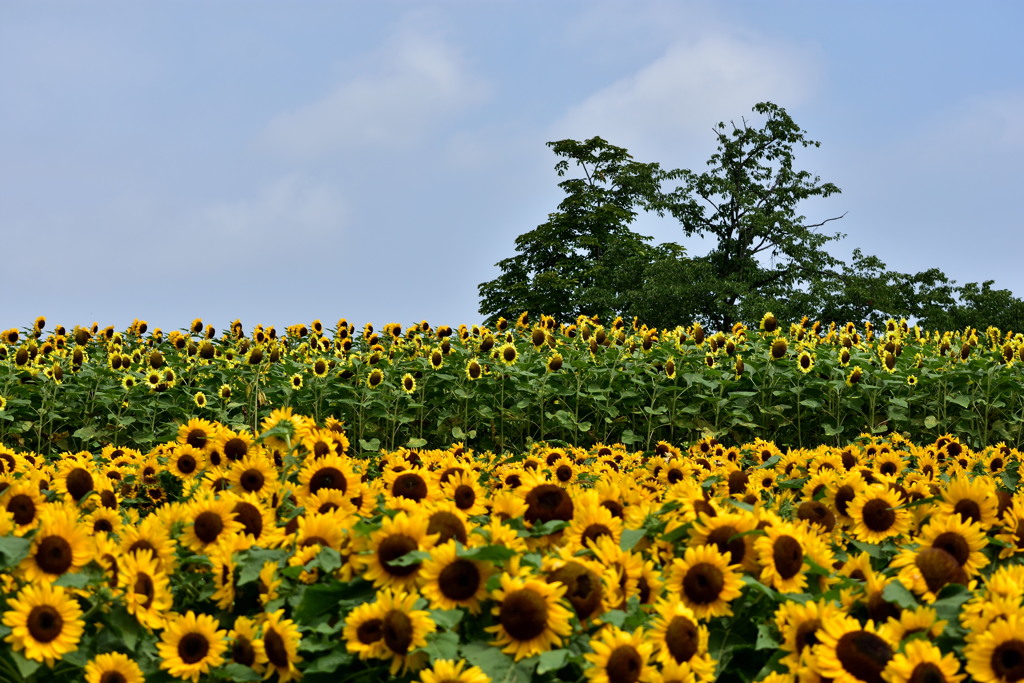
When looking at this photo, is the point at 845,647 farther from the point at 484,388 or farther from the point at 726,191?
the point at 726,191

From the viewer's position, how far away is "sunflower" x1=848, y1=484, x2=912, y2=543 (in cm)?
311

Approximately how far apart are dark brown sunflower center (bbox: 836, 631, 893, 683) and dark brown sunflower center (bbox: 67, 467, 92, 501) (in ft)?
9.29

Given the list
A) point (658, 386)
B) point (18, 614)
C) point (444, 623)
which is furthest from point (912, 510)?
point (658, 386)

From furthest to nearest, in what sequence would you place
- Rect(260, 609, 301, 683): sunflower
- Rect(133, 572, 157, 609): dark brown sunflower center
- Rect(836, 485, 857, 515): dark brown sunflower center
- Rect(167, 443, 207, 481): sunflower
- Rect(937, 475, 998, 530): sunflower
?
Rect(167, 443, 207, 481): sunflower
Rect(836, 485, 857, 515): dark brown sunflower center
Rect(937, 475, 998, 530): sunflower
Rect(133, 572, 157, 609): dark brown sunflower center
Rect(260, 609, 301, 683): sunflower

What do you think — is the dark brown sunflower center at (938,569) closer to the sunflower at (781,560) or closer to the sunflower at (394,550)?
the sunflower at (781,560)

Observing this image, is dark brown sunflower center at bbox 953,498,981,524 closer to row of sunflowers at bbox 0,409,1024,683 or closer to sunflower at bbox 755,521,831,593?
row of sunflowers at bbox 0,409,1024,683

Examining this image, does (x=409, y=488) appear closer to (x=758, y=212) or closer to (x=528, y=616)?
(x=528, y=616)

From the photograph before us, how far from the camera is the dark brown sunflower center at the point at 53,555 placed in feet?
8.61

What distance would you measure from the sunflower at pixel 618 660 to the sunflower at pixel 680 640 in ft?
0.21

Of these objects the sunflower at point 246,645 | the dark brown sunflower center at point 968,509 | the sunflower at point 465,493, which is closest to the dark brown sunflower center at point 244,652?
the sunflower at point 246,645

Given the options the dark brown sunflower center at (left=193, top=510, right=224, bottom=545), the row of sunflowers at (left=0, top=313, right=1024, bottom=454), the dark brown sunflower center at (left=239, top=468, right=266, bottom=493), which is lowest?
the dark brown sunflower center at (left=193, top=510, right=224, bottom=545)

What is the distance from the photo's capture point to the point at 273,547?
2.74 m

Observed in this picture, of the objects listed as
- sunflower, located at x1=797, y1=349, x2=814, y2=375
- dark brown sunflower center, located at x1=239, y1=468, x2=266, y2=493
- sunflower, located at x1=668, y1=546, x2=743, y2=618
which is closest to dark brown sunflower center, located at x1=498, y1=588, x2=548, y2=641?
sunflower, located at x1=668, y1=546, x2=743, y2=618

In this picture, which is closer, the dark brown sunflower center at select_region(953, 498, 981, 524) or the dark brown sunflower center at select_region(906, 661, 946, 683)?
the dark brown sunflower center at select_region(906, 661, 946, 683)
